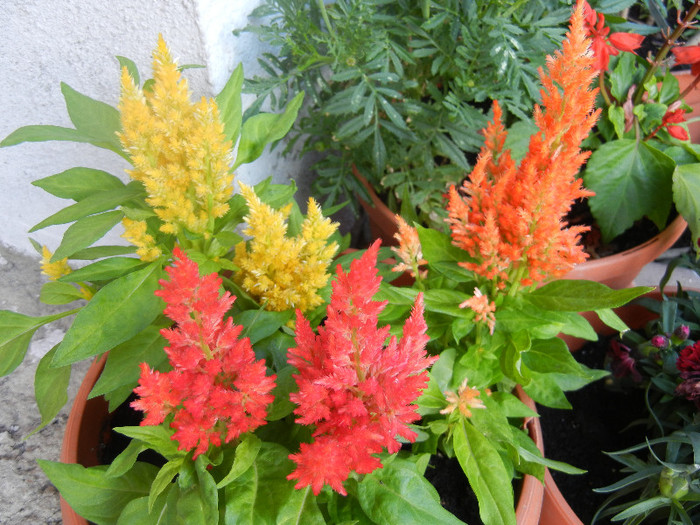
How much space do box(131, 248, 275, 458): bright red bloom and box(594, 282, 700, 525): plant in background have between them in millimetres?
680

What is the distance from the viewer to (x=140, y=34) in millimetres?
1044

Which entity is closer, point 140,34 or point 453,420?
point 453,420

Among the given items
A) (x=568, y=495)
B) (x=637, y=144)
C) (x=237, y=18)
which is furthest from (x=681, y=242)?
(x=237, y=18)

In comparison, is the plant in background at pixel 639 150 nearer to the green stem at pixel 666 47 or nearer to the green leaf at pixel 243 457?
the green stem at pixel 666 47

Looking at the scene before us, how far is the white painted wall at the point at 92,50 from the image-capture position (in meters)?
1.01

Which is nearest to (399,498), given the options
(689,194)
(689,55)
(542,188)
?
(542,188)

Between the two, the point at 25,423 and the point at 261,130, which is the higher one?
the point at 261,130

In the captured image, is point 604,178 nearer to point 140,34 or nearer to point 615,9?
point 615,9

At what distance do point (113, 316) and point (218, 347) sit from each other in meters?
0.24

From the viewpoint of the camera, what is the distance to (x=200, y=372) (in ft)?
2.18

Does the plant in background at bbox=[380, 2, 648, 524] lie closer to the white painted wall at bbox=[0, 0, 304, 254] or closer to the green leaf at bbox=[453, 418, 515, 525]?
the green leaf at bbox=[453, 418, 515, 525]

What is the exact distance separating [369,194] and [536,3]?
0.55m

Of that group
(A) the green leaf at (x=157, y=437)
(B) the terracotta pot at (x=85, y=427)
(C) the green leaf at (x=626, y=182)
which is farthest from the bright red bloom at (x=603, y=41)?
(B) the terracotta pot at (x=85, y=427)

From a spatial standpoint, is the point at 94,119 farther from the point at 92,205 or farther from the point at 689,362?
the point at 689,362
